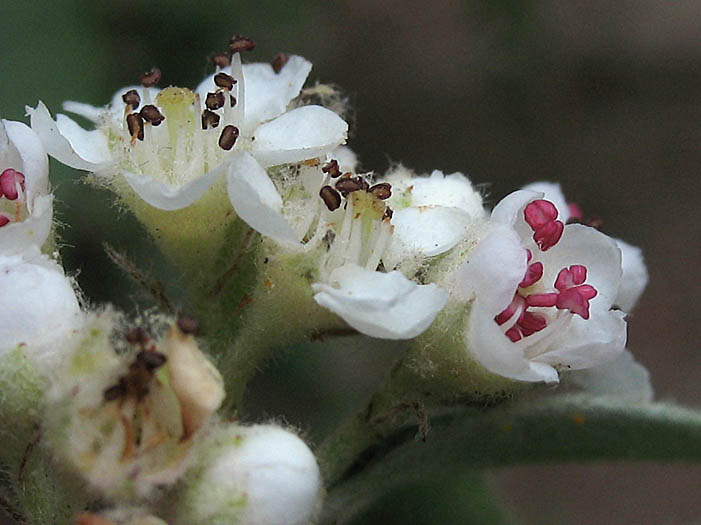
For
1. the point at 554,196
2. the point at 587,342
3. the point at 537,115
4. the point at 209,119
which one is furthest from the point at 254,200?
the point at 537,115

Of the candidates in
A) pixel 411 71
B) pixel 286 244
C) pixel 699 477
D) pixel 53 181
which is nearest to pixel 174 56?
pixel 53 181

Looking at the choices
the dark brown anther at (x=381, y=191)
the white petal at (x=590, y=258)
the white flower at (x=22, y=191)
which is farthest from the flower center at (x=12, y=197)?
the white petal at (x=590, y=258)

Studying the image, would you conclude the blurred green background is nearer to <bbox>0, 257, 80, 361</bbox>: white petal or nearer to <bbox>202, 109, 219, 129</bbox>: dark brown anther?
<bbox>202, 109, 219, 129</bbox>: dark brown anther

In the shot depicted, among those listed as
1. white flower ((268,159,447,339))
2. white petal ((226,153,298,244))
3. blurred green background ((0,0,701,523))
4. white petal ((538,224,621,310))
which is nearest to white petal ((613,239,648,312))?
white petal ((538,224,621,310))

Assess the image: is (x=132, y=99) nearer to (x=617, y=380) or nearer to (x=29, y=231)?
(x=29, y=231)

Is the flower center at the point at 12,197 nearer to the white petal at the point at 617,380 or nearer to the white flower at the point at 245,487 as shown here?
the white flower at the point at 245,487

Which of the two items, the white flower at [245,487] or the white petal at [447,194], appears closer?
the white flower at [245,487]

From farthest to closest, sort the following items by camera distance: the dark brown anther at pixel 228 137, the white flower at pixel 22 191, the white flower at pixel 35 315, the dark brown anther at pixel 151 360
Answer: the dark brown anther at pixel 228 137
the white flower at pixel 22 191
the white flower at pixel 35 315
the dark brown anther at pixel 151 360
